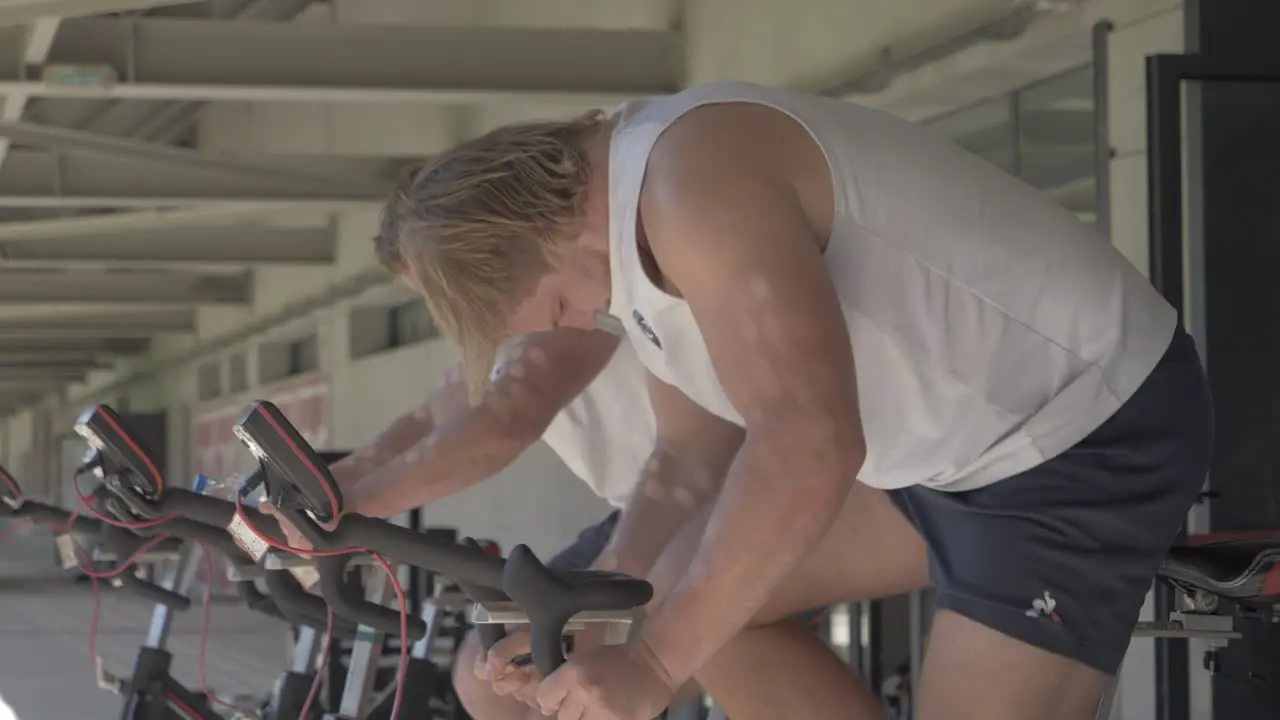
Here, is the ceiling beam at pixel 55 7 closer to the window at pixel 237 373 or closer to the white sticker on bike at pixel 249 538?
the white sticker on bike at pixel 249 538

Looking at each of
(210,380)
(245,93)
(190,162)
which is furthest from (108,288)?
(245,93)

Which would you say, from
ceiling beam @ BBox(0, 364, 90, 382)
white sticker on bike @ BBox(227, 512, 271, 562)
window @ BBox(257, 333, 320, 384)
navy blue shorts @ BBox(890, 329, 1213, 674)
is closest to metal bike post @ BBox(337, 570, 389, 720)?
white sticker on bike @ BBox(227, 512, 271, 562)

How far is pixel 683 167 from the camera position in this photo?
1.47 m

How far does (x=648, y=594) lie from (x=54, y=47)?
5.81 m

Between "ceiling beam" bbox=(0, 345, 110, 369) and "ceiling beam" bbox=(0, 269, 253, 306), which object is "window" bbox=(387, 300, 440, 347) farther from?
"ceiling beam" bbox=(0, 345, 110, 369)

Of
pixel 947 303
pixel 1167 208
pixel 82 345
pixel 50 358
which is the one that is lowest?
pixel 50 358

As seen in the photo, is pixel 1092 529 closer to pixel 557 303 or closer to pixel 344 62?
pixel 557 303

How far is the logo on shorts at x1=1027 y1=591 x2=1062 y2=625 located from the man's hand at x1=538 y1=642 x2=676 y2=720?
0.40 metres

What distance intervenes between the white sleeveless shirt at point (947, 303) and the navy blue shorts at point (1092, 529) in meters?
0.03

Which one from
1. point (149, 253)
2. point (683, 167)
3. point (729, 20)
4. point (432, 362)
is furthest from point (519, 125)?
point (149, 253)

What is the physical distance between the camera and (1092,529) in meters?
1.67

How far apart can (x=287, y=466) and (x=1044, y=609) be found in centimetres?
76

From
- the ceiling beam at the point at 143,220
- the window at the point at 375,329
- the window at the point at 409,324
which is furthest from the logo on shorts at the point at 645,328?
the window at the point at 375,329

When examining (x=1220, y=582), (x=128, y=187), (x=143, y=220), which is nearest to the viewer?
(x=1220, y=582)
